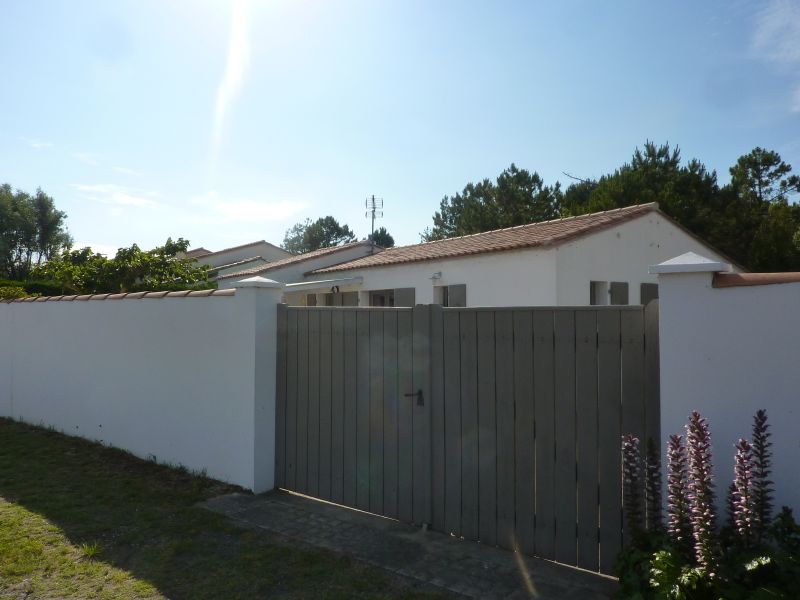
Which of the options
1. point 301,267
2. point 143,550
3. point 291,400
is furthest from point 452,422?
point 301,267

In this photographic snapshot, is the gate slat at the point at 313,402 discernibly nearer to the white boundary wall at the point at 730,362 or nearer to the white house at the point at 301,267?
the white boundary wall at the point at 730,362

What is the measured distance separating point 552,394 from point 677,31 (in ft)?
25.2

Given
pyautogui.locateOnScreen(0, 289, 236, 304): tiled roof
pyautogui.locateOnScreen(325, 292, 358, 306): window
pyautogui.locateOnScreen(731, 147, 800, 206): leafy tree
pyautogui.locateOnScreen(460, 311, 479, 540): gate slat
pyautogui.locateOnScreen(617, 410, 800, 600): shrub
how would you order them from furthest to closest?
1. pyautogui.locateOnScreen(731, 147, 800, 206): leafy tree
2. pyautogui.locateOnScreen(325, 292, 358, 306): window
3. pyautogui.locateOnScreen(0, 289, 236, 304): tiled roof
4. pyautogui.locateOnScreen(460, 311, 479, 540): gate slat
5. pyautogui.locateOnScreen(617, 410, 800, 600): shrub

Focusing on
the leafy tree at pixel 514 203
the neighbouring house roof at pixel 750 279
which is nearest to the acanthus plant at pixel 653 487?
the neighbouring house roof at pixel 750 279

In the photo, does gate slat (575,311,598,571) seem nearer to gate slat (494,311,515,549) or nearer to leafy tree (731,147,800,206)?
gate slat (494,311,515,549)

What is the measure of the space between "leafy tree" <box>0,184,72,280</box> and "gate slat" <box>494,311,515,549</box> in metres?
40.2

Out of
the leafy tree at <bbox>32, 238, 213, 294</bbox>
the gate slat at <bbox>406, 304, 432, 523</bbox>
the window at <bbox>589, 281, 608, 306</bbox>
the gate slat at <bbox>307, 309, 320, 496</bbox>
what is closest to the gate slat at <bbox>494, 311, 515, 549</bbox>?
the gate slat at <bbox>406, 304, 432, 523</bbox>

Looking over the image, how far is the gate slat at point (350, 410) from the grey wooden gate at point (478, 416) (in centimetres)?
1

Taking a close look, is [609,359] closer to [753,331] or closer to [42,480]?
[753,331]

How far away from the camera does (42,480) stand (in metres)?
6.22

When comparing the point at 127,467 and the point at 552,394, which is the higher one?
the point at 552,394

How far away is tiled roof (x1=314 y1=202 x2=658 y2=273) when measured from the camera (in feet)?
43.3

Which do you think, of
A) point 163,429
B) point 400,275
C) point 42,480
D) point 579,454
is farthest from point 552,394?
point 400,275

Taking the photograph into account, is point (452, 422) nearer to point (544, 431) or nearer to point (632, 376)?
point (544, 431)
